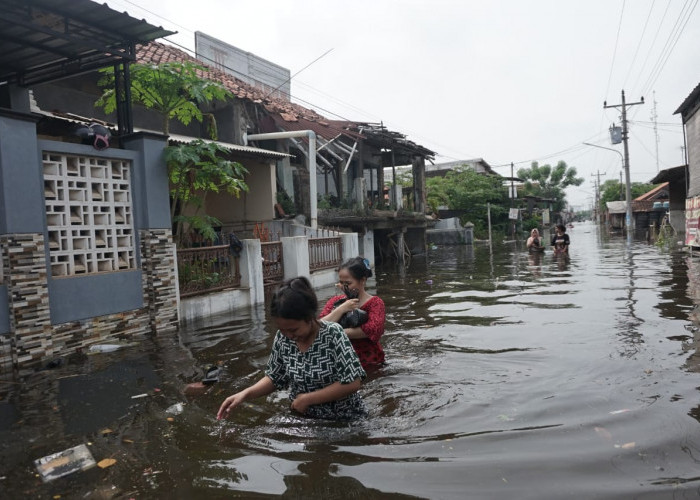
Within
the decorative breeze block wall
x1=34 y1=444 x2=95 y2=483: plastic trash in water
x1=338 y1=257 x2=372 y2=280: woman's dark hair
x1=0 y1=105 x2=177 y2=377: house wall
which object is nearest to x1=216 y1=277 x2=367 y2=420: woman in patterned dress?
x1=34 y1=444 x2=95 y2=483: plastic trash in water

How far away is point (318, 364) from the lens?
135 inches

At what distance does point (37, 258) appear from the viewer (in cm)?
714

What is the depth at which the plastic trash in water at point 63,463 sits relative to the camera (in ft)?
11.5

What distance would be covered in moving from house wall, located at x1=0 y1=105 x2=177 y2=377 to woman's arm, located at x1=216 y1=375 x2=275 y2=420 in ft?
15.0

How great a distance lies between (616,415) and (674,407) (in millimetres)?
508

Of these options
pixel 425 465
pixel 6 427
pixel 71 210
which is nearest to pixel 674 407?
pixel 425 465

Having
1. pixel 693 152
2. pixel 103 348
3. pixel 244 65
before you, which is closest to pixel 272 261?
pixel 103 348

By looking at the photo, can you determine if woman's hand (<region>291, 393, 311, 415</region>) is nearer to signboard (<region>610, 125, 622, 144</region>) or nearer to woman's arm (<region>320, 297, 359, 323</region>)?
woman's arm (<region>320, 297, 359, 323</region>)

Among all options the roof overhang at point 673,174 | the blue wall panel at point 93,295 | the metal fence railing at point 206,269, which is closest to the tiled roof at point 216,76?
the metal fence railing at point 206,269

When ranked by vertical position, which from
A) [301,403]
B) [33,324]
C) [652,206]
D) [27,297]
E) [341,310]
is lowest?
[301,403]

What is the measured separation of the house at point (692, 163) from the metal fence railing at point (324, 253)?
12450mm

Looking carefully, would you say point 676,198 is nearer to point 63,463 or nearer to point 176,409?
point 176,409

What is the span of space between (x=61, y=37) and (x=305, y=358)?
21.9 feet

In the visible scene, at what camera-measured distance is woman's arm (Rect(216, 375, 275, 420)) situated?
11.3 ft
